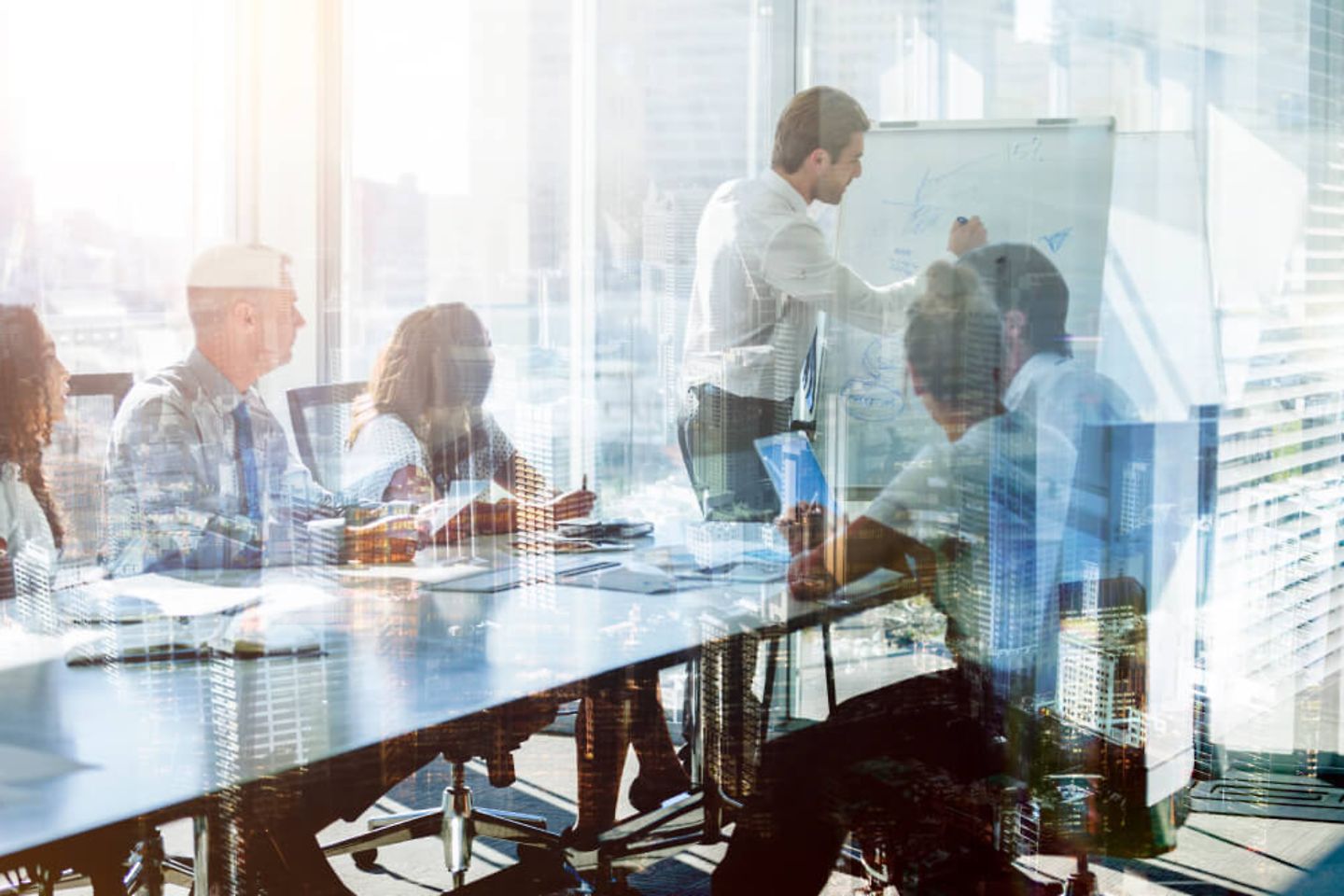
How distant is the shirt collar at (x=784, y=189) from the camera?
1.59 metres

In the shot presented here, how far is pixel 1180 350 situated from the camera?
169 centimetres

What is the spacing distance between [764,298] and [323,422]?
2.07ft

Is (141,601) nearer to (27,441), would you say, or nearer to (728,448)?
→ (27,441)

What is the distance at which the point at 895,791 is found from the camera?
5.20 ft

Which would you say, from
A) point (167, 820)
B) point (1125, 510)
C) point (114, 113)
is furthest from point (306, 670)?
point (1125, 510)

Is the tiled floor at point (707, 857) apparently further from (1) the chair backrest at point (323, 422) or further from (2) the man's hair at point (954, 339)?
(2) the man's hair at point (954, 339)

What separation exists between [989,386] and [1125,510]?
0.31 m

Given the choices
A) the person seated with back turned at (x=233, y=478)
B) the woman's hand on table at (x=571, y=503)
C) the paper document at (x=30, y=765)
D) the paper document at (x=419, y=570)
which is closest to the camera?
the paper document at (x=30, y=765)

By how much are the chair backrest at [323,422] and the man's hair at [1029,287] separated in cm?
90

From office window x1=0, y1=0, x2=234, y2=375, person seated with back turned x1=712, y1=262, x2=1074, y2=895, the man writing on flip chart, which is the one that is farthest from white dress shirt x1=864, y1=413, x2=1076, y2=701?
office window x1=0, y1=0, x2=234, y2=375

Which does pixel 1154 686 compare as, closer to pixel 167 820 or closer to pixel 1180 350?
pixel 1180 350

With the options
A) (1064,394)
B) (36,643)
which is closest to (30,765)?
(36,643)

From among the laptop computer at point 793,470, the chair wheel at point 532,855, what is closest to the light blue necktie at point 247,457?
the chair wheel at point 532,855

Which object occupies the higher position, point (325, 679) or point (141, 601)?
point (141, 601)
